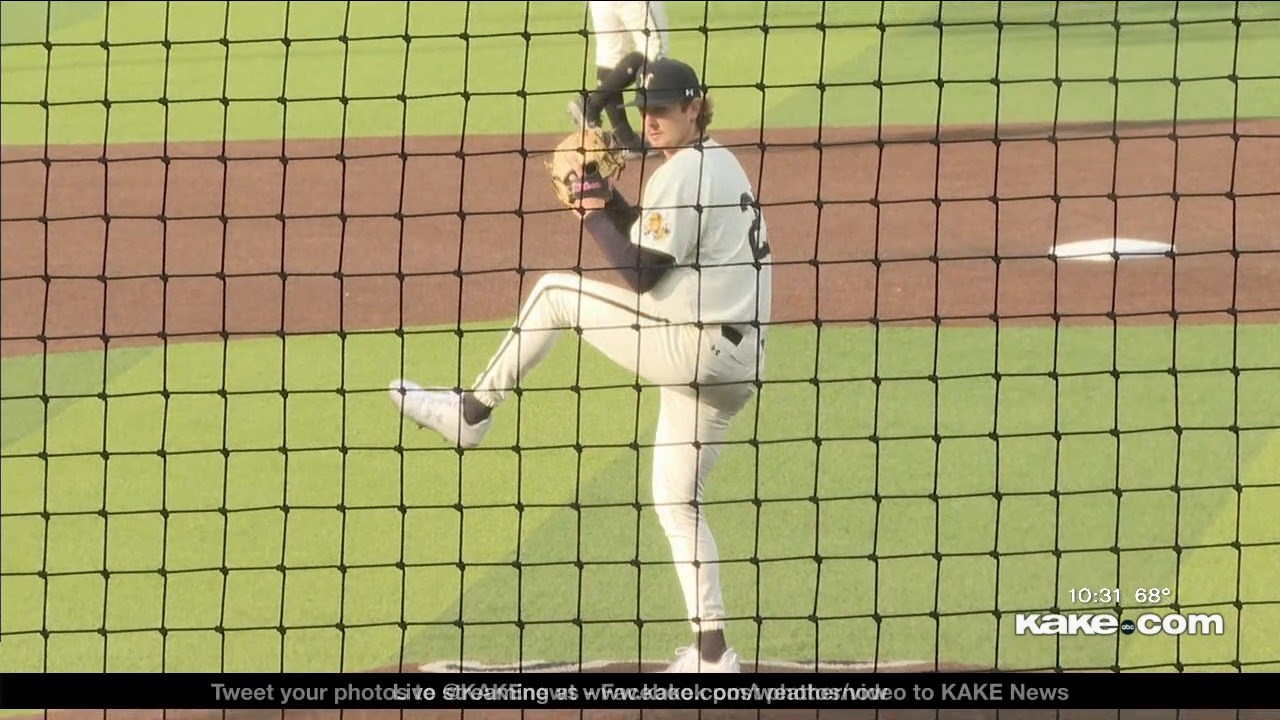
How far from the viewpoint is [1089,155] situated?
1310 centimetres

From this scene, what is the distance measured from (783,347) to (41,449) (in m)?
3.58

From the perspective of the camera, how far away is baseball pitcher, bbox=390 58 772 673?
554 cm

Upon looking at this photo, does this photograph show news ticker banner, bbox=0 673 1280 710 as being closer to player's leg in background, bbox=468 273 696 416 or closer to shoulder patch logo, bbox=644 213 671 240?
player's leg in background, bbox=468 273 696 416

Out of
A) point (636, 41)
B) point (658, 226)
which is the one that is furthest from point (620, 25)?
point (658, 226)

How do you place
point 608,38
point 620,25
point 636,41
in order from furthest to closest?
point 608,38 → point 620,25 → point 636,41

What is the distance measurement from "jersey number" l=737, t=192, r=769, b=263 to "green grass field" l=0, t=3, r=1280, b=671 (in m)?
0.35

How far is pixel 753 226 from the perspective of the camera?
18.7 ft

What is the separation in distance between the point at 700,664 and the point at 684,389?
86 cm

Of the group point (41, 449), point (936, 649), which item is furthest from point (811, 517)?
point (41, 449)

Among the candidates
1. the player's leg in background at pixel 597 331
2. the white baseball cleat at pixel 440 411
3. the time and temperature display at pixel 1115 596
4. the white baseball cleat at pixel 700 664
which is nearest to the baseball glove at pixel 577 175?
the player's leg in background at pixel 597 331

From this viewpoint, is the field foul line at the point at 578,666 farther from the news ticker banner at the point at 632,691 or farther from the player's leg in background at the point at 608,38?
the player's leg in background at the point at 608,38

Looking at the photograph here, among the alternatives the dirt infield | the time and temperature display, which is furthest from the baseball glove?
the dirt infield

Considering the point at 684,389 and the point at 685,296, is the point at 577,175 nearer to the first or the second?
the point at 685,296

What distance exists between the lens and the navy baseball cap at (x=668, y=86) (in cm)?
561
